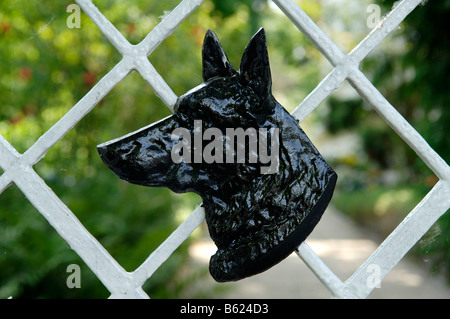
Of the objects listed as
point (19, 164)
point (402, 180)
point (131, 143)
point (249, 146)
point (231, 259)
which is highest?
point (19, 164)

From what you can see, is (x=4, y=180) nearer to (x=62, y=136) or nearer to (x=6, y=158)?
(x=6, y=158)

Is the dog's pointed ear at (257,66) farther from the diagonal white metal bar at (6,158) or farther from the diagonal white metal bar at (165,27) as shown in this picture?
the diagonal white metal bar at (6,158)

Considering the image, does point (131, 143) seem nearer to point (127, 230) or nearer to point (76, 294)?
point (76, 294)

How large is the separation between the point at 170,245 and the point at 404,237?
1.60 ft

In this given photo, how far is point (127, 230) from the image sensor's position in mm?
3426

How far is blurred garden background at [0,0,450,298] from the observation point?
2.04m

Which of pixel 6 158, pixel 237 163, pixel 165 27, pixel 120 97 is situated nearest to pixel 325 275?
pixel 237 163

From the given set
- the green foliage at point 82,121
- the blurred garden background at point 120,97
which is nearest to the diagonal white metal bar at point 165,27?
the blurred garden background at point 120,97

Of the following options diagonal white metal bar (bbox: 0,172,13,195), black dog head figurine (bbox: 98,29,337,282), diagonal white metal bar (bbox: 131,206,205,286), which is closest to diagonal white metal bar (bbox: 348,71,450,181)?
black dog head figurine (bbox: 98,29,337,282)

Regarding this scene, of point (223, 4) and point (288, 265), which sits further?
point (288, 265)

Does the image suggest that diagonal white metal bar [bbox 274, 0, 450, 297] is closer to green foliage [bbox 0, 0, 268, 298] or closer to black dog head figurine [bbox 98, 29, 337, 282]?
black dog head figurine [bbox 98, 29, 337, 282]

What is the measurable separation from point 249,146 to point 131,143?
0.73ft

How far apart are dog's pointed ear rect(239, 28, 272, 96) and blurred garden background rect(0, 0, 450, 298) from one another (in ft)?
1.08

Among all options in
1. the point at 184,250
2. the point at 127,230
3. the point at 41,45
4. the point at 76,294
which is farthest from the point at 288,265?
the point at 41,45
